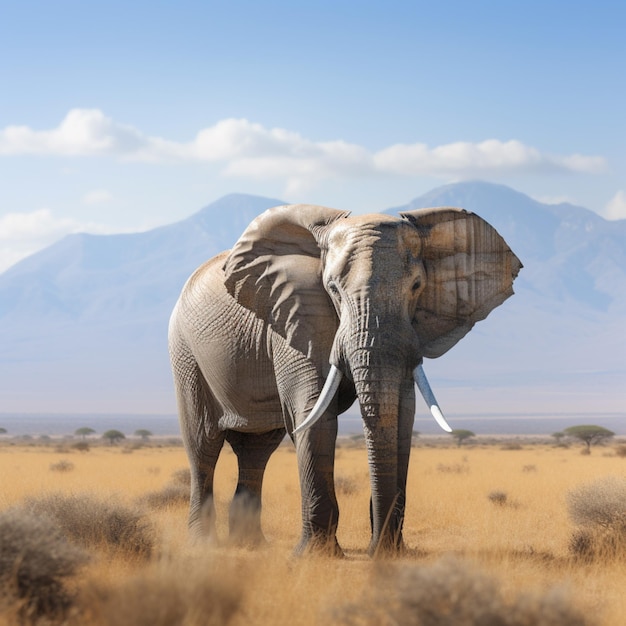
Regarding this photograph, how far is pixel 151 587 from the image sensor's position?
737 cm

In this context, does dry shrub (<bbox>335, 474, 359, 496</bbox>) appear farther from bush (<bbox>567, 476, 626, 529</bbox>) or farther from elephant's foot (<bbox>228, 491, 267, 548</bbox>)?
bush (<bbox>567, 476, 626, 529</bbox>)

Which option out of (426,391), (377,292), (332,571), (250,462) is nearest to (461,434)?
(250,462)

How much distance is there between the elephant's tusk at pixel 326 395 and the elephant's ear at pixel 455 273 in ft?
3.76

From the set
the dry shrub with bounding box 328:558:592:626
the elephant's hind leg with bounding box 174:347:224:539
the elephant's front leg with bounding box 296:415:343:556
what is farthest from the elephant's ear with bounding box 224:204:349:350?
the dry shrub with bounding box 328:558:592:626

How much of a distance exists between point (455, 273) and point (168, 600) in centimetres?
637

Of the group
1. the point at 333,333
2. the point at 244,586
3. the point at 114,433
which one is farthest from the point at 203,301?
the point at 114,433

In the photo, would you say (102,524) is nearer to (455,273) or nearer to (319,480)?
(319,480)

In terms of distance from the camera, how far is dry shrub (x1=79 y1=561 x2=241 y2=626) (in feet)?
23.5

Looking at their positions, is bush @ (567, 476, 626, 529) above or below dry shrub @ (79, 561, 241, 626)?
below

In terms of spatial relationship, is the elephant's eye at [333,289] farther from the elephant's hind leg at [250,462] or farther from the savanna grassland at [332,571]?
the elephant's hind leg at [250,462]

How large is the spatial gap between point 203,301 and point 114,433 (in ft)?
223

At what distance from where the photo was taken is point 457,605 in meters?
7.05

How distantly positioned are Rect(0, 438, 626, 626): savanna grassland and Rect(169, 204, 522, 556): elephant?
0.97m

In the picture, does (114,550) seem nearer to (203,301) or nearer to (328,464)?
(328,464)
